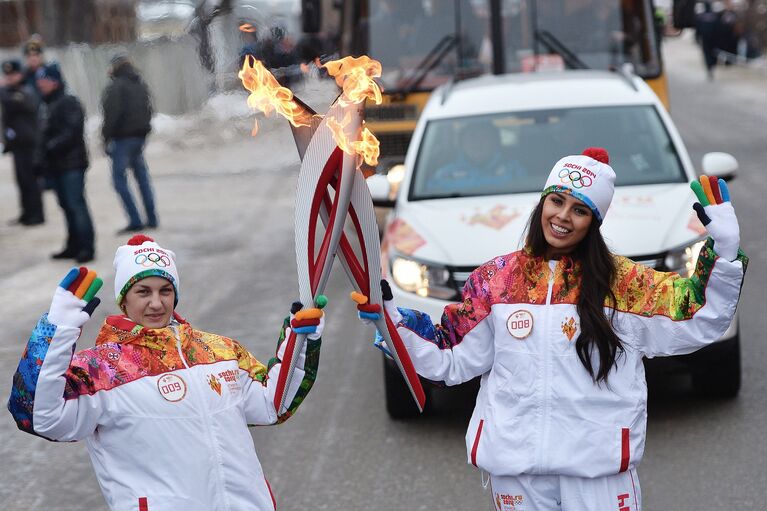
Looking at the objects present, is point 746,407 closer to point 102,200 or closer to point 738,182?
point 738,182

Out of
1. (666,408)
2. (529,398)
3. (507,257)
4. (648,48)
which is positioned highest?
(507,257)

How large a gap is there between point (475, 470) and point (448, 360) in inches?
90.2

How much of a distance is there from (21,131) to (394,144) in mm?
5132

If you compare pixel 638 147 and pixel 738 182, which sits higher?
pixel 638 147

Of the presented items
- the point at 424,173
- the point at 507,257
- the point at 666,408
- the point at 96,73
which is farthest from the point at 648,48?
the point at 96,73

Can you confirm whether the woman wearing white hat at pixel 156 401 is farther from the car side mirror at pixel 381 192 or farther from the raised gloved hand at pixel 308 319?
the car side mirror at pixel 381 192

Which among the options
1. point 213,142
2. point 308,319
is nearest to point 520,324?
point 308,319

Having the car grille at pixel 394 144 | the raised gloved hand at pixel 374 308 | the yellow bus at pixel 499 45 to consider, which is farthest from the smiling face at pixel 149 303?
the car grille at pixel 394 144

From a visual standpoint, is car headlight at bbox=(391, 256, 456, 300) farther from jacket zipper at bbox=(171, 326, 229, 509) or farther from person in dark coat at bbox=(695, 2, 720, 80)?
person in dark coat at bbox=(695, 2, 720, 80)

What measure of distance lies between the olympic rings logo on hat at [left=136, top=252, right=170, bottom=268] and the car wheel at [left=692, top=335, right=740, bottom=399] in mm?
3506

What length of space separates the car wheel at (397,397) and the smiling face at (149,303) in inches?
115

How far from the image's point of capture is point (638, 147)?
24.3 feet

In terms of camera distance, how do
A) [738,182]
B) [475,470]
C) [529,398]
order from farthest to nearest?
[738,182] < [475,470] < [529,398]

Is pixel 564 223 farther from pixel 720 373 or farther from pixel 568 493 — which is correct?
pixel 720 373
